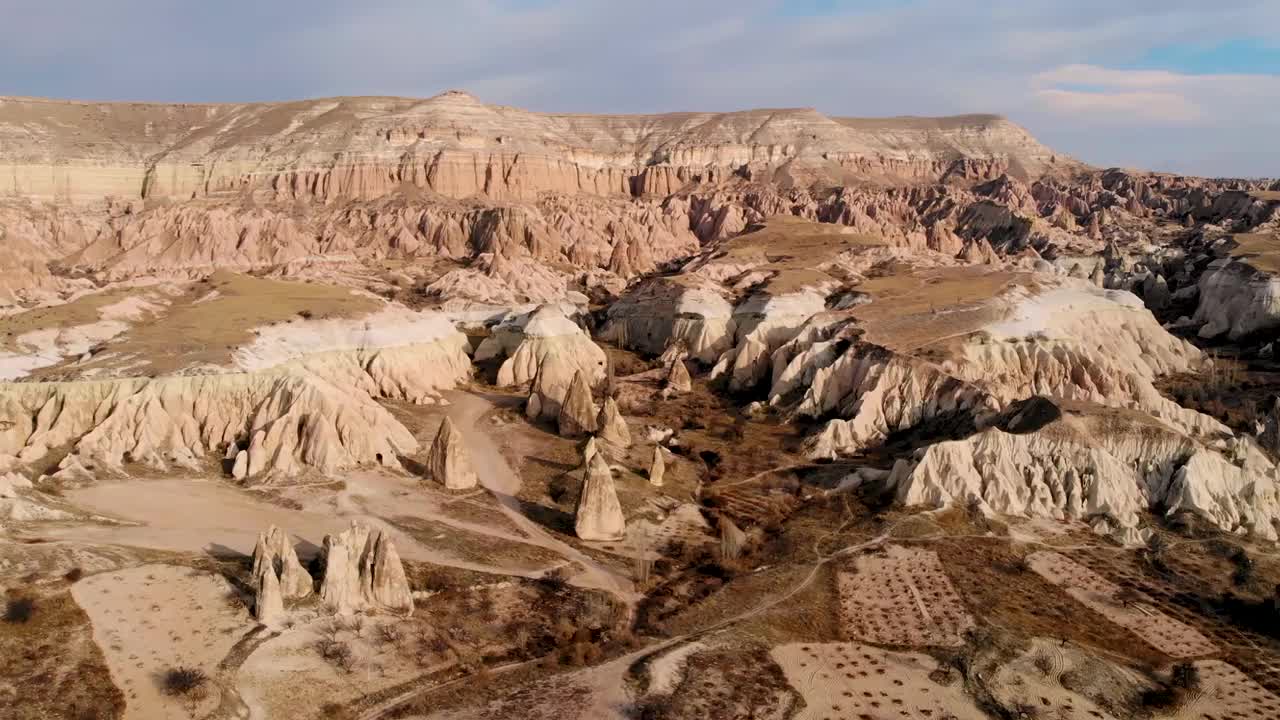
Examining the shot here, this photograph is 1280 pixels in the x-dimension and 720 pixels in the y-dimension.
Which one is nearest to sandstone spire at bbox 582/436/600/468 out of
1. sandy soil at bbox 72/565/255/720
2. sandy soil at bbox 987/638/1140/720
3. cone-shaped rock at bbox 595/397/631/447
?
cone-shaped rock at bbox 595/397/631/447

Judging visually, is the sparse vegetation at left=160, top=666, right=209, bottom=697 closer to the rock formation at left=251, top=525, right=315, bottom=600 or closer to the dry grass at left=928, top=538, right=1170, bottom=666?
the rock formation at left=251, top=525, right=315, bottom=600

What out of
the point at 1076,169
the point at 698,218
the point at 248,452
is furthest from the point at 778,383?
the point at 1076,169

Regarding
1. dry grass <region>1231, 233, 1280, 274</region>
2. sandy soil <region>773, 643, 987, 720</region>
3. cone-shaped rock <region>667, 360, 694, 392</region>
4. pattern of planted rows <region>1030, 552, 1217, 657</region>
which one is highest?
dry grass <region>1231, 233, 1280, 274</region>

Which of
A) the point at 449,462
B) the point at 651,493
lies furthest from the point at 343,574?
the point at 651,493

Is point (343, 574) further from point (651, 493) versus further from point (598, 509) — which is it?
point (651, 493)

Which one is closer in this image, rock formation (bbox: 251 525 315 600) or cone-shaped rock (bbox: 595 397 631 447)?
rock formation (bbox: 251 525 315 600)

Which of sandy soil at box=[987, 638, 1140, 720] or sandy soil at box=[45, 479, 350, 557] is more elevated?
sandy soil at box=[45, 479, 350, 557]
